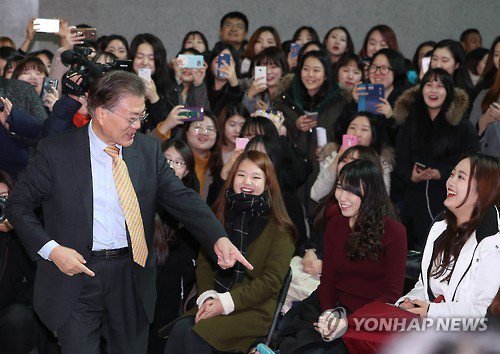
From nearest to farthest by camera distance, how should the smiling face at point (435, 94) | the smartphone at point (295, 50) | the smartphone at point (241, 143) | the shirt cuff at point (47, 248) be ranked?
1. the shirt cuff at point (47, 248)
2. the smartphone at point (241, 143)
3. the smiling face at point (435, 94)
4. the smartphone at point (295, 50)

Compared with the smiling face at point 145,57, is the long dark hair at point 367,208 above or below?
below

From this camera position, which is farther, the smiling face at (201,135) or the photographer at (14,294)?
the smiling face at (201,135)

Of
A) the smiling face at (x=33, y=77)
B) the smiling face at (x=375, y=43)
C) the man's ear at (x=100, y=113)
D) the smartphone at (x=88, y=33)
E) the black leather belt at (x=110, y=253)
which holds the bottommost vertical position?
the black leather belt at (x=110, y=253)

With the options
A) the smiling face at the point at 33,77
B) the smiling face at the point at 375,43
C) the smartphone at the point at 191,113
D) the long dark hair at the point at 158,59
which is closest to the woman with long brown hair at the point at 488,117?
the smiling face at the point at 375,43

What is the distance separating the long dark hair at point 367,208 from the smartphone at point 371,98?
1.89 meters

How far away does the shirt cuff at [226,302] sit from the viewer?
4789 millimetres

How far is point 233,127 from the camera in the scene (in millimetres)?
6734

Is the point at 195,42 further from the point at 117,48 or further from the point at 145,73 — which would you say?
the point at 145,73

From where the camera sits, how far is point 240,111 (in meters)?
6.80

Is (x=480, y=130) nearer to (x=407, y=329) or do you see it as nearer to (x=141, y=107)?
(x=407, y=329)

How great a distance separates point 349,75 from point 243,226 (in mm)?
2904

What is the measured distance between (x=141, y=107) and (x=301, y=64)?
3453 mm

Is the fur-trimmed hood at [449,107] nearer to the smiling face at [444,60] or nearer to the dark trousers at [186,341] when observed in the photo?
Result: the smiling face at [444,60]

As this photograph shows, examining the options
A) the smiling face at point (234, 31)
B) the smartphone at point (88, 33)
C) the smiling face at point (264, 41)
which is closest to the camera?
the smartphone at point (88, 33)
